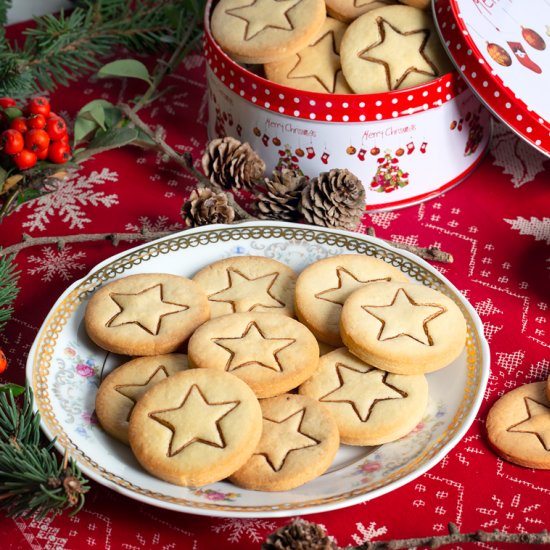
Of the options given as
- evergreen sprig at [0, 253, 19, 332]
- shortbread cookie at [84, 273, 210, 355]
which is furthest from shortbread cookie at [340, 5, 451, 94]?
evergreen sprig at [0, 253, 19, 332]

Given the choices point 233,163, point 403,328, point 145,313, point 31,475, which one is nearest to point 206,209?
point 233,163

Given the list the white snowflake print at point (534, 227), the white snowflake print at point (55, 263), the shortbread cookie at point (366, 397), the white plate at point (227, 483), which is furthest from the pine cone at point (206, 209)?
the white snowflake print at point (534, 227)

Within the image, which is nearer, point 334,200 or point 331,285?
point 331,285

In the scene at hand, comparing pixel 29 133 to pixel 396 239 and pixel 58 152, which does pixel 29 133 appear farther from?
pixel 396 239

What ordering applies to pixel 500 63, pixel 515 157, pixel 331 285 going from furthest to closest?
pixel 515 157 → pixel 500 63 → pixel 331 285

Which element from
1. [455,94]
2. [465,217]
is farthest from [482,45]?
[465,217]

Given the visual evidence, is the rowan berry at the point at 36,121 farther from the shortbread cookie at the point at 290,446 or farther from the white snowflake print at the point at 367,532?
the white snowflake print at the point at 367,532
